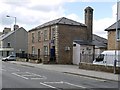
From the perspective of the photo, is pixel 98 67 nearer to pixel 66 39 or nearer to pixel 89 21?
pixel 66 39

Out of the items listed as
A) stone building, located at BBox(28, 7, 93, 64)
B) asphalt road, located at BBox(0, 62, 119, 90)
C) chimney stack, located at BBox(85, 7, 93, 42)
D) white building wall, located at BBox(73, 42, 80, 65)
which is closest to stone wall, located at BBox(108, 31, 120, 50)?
white building wall, located at BBox(73, 42, 80, 65)

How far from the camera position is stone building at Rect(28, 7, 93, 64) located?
44.8 meters

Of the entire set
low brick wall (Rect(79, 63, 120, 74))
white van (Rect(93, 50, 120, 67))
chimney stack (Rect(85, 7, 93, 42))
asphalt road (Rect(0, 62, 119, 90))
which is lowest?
asphalt road (Rect(0, 62, 119, 90))

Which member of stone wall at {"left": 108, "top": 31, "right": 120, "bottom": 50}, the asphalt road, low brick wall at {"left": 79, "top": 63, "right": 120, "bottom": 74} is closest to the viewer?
the asphalt road

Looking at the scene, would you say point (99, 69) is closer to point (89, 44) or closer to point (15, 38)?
point (89, 44)

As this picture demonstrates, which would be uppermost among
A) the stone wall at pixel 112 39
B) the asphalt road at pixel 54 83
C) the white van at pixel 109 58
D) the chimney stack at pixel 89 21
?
the chimney stack at pixel 89 21

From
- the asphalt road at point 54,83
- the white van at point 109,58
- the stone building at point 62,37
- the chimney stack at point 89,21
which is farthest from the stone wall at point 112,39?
the asphalt road at point 54,83

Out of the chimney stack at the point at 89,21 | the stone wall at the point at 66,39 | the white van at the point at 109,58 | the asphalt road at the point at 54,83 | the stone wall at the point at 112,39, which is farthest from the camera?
the chimney stack at the point at 89,21

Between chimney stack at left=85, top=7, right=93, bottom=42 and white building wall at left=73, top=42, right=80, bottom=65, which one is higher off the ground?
chimney stack at left=85, top=7, right=93, bottom=42

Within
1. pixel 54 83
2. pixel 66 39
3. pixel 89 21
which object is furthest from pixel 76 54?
pixel 54 83

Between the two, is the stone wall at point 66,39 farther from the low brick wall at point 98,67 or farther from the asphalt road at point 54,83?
the asphalt road at point 54,83

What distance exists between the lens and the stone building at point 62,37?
147ft

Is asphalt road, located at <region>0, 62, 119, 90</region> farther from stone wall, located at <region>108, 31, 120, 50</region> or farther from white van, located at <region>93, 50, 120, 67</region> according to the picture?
stone wall, located at <region>108, 31, 120, 50</region>

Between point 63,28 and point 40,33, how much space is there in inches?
296
